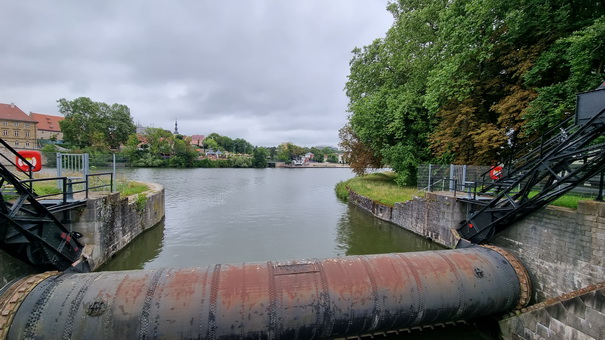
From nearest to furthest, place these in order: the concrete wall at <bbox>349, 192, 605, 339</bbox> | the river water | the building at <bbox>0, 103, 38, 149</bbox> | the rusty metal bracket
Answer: the concrete wall at <bbox>349, 192, 605, 339</bbox>, the rusty metal bracket, the river water, the building at <bbox>0, 103, 38, 149</bbox>

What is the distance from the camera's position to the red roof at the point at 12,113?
53.3m

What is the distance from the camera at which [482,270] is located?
18.2 feet

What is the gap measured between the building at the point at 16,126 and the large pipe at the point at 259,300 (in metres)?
69.9

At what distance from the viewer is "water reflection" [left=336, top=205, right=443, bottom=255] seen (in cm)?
1055

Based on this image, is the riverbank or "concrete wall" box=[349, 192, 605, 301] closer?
the riverbank

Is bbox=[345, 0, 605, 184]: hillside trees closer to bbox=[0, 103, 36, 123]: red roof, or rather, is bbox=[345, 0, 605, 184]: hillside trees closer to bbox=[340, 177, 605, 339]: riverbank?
bbox=[340, 177, 605, 339]: riverbank

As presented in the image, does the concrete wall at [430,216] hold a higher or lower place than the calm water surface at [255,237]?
higher

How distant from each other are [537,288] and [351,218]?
34.6 feet

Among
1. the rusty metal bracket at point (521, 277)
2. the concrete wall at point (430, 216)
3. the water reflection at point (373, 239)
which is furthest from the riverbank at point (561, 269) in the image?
the water reflection at point (373, 239)

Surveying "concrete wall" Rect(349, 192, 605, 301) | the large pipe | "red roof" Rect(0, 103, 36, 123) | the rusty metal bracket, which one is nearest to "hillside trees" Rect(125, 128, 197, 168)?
"red roof" Rect(0, 103, 36, 123)

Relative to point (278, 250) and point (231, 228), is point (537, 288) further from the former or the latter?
point (231, 228)

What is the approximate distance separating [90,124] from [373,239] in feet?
239

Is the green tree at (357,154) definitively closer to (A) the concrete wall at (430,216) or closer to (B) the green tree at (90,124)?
(A) the concrete wall at (430,216)

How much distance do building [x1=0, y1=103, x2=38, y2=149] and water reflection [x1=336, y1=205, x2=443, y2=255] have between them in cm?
6895
